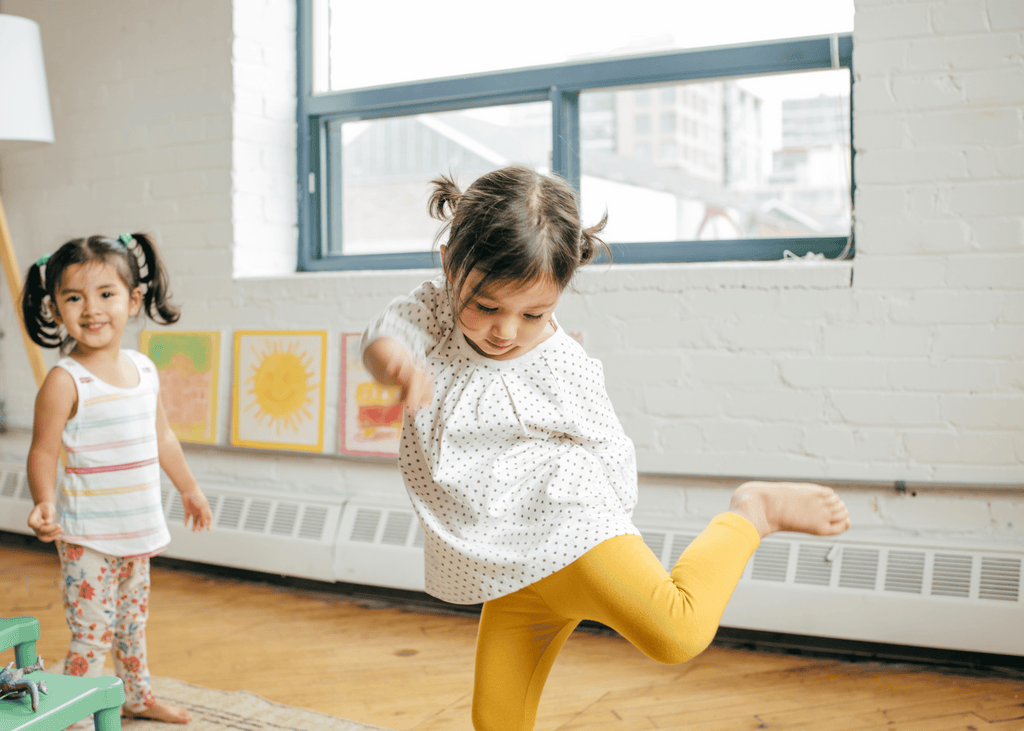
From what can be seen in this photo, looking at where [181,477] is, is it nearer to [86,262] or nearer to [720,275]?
[86,262]

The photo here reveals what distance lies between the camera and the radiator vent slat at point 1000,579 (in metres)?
1.73

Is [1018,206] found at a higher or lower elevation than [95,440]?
higher

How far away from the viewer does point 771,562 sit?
1.93 meters

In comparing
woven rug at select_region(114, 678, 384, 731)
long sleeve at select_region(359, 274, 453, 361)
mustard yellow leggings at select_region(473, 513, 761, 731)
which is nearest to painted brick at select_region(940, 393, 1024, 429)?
mustard yellow leggings at select_region(473, 513, 761, 731)

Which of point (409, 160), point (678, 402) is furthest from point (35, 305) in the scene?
point (678, 402)

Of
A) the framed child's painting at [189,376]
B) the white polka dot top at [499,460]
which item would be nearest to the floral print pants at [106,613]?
the white polka dot top at [499,460]

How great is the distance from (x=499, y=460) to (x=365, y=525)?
4.24 feet

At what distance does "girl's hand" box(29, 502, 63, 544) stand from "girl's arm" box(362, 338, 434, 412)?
73 cm

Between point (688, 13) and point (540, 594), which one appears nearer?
point (540, 594)

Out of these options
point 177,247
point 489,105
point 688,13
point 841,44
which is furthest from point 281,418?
point 841,44

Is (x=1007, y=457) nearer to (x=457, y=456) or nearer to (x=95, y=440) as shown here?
(x=457, y=456)

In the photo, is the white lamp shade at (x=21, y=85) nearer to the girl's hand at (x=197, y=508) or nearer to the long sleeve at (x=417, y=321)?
the girl's hand at (x=197, y=508)

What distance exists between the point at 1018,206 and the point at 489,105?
1428 millimetres

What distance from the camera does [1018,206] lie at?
177cm
